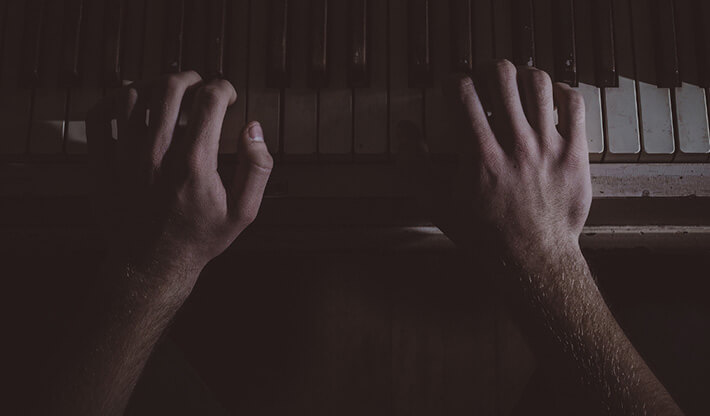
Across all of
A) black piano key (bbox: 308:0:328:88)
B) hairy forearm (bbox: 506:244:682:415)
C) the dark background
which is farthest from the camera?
the dark background

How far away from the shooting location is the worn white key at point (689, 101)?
0.94 m

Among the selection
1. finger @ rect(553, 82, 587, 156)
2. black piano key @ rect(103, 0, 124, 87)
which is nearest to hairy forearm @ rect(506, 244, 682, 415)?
finger @ rect(553, 82, 587, 156)

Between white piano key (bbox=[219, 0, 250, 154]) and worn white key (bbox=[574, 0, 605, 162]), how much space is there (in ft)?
1.94

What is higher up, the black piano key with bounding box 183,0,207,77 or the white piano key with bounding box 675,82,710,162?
the black piano key with bounding box 183,0,207,77

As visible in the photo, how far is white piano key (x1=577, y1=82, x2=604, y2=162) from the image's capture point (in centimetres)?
93

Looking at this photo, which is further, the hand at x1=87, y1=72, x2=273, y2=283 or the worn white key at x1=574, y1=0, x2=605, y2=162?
the worn white key at x1=574, y1=0, x2=605, y2=162

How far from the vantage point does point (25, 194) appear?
3.12ft

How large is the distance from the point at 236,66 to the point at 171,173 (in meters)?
0.23

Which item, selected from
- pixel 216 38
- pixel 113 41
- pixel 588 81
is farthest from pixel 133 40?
pixel 588 81

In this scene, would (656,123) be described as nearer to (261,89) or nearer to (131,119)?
(261,89)

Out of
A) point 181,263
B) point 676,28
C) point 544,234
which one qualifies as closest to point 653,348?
point 544,234

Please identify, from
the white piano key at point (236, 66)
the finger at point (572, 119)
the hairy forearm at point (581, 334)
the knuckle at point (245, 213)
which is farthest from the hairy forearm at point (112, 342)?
the finger at point (572, 119)

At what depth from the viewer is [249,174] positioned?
2.75 feet

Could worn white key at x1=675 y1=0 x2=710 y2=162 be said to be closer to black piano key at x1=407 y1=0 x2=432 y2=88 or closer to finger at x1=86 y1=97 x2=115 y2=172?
black piano key at x1=407 y1=0 x2=432 y2=88
